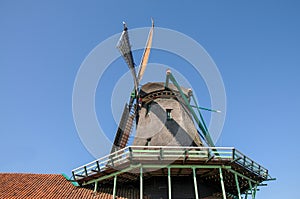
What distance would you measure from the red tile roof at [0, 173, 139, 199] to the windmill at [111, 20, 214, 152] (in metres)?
3.07

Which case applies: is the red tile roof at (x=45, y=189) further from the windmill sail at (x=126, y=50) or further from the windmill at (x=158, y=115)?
the windmill sail at (x=126, y=50)

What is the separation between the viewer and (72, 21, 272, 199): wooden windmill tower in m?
14.4

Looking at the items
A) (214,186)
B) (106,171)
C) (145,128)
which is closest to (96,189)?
(106,171)

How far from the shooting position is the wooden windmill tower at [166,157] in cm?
1441

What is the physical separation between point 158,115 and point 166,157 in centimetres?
416

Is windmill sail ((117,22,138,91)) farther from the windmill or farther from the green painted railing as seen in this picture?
the green painted railing

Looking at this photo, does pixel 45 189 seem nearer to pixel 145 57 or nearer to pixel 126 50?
pixel 126 50

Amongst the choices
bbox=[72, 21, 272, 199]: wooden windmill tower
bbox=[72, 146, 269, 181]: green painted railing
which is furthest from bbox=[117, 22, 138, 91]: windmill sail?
bbox=[72, 146, 269, 181]: green painted railing

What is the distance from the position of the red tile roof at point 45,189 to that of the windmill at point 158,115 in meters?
3.07

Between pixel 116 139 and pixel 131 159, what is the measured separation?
475 centimetres

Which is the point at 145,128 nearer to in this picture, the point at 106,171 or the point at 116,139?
the point at 116,139

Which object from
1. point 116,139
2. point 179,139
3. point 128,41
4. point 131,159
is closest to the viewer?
point 131,159

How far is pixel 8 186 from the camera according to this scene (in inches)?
631

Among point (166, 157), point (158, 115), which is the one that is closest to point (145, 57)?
point (158, 115)
